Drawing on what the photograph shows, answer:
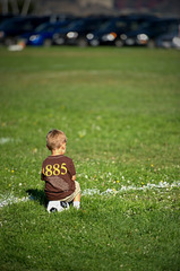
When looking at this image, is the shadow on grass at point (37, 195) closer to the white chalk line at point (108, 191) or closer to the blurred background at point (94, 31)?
the white chalk line at point (108, 191)

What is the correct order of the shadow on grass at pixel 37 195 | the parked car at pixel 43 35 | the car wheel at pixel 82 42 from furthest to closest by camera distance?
1. the parked car at pixel 43 35
2. the car wheel at pixel 82 42
3. the shadow on grass at pixel 37 195

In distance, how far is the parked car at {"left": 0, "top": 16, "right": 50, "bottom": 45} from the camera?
40.7 m

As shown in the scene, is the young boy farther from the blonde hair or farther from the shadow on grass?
the shadow on grass

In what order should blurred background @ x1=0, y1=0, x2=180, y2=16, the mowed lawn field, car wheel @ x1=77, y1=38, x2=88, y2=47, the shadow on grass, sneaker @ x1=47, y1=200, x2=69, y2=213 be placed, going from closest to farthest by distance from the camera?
1. the mowed lawn field
2. sneaker @ x1=47, y1=200, x2=69, y2=213
3. the shadow on grass
4. car wheel @ x1=77, y1=38, x2=88, y2=47
5. blurred background @ x1=0, y1=0, x2=180, y2=16

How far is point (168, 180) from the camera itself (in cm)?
658

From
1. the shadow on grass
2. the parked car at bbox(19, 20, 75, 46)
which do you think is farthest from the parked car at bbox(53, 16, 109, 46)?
the shadow on grass

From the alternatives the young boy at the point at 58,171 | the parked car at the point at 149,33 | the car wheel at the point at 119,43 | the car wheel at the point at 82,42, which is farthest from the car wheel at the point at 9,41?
the young boy at the point at 58,171

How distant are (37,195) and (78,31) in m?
34.1

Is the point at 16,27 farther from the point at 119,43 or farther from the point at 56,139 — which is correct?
the point at 56,139

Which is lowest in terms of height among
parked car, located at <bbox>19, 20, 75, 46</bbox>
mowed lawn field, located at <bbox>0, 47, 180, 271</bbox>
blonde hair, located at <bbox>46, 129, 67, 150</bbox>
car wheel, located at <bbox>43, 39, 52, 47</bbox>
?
car wheel, located at <bbox>43, 39, 52, 47</bbox>

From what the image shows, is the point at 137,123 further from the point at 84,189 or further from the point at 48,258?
the point at 48,258

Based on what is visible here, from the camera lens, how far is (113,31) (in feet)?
124

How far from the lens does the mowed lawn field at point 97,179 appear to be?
178 inches

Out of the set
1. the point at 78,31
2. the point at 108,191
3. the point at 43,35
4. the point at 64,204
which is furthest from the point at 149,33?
the point at 64,204
